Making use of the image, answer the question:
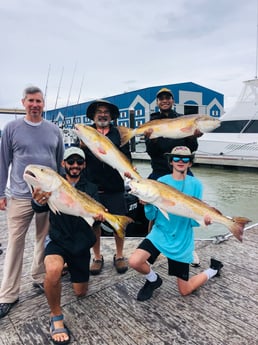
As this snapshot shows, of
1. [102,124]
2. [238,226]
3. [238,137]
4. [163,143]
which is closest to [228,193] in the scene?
[238,137]

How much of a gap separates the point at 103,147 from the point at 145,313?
1663 mm

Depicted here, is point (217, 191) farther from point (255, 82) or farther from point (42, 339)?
point (42, 339)

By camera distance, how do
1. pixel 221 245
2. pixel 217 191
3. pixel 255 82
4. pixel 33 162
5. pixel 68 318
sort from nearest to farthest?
pixel 68 318 < pixel 33 162 < pixel 221 245 < pixel 217 191 < pixel 255 82

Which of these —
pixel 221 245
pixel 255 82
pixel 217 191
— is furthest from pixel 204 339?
pixel 255 82

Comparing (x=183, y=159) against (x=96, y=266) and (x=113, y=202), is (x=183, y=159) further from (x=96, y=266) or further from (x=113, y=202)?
(x=96, y=266)

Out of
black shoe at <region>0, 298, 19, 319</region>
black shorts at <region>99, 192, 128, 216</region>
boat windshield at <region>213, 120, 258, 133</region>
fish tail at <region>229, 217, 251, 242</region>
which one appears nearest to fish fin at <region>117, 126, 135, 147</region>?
black shorts at <region>99, 192, 128, 216</region>

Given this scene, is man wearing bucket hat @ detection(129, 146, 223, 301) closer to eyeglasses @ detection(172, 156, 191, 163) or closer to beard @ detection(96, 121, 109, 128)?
eyeglasses @ detection(172, 156, 191, 163)

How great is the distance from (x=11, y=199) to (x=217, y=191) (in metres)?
12.6

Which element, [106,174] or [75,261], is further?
[106,174]

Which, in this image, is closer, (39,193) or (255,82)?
(39,193)

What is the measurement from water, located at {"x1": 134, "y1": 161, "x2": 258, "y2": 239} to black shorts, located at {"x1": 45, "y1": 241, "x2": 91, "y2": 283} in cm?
539

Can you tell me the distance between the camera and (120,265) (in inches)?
146

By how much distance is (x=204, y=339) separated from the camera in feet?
8.04

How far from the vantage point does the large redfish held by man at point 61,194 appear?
2352mm
